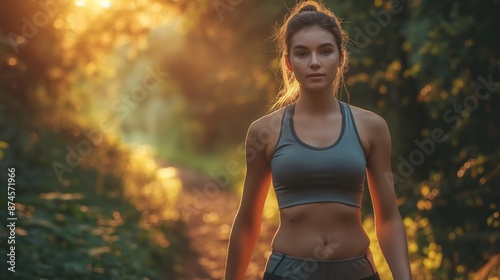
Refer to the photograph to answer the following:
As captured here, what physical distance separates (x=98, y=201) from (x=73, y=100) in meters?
4.60

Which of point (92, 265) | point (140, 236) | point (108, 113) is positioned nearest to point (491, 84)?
point (92, 265)

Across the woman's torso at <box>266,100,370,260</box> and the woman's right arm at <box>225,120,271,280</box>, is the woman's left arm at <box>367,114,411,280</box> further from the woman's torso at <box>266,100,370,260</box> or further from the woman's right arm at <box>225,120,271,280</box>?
the woman's right arm at <box>225,120,271,280</box>

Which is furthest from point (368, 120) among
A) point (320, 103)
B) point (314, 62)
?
point (314, 62)

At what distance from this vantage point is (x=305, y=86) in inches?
125

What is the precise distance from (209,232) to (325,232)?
46.9ft

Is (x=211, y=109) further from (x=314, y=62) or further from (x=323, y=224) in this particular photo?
(x=323, y=224)

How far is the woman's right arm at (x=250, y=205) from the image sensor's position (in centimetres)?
325

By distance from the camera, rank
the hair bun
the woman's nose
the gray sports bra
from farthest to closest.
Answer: the hair bun
the woman's nose
the gray sports bra

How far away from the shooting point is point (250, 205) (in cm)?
333

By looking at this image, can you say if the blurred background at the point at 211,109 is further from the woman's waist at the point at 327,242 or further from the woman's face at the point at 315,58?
the woman's face at the point at 315,58

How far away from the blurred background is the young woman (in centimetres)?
367

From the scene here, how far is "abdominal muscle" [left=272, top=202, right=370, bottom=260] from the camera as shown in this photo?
300cm

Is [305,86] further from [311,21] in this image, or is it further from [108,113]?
[108,113]

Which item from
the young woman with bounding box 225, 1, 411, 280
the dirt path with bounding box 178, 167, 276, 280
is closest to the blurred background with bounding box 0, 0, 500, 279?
the dirt path with bounding box 178, 167, 276, 280
